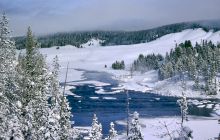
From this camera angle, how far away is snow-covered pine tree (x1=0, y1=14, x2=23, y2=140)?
82.1ft

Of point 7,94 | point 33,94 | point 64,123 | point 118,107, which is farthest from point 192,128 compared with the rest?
point 7,94

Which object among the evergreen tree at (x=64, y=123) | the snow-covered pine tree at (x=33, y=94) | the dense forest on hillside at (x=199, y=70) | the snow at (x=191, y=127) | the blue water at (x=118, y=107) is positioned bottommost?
the blue water at (x=118, y=107)

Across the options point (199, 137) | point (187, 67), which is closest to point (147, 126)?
point (199, 137)

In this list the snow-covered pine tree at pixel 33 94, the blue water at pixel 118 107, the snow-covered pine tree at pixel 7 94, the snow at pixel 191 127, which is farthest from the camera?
the blue water at pixel 118 107

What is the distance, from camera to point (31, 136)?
91.2 feet

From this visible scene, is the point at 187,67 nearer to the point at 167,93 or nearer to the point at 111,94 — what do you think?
the point at 167,93

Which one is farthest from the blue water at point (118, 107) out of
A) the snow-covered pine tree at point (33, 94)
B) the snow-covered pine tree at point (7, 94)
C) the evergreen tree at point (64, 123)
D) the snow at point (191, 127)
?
the snow-covered pine tree at point (7, 94)

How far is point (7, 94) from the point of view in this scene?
98.9 feet

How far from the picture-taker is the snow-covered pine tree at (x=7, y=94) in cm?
2503

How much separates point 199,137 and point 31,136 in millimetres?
47854

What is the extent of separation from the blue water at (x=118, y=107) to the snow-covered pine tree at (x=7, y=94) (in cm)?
5212

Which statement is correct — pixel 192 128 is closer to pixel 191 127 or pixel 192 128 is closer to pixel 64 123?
pixel 191 127

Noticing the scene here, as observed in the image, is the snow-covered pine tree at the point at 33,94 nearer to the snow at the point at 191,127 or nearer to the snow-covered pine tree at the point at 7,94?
the snow-covered pine tree at the point at 7,94

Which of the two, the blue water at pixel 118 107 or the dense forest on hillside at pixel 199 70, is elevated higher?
the dense forest on hillside at pixel 199 70
